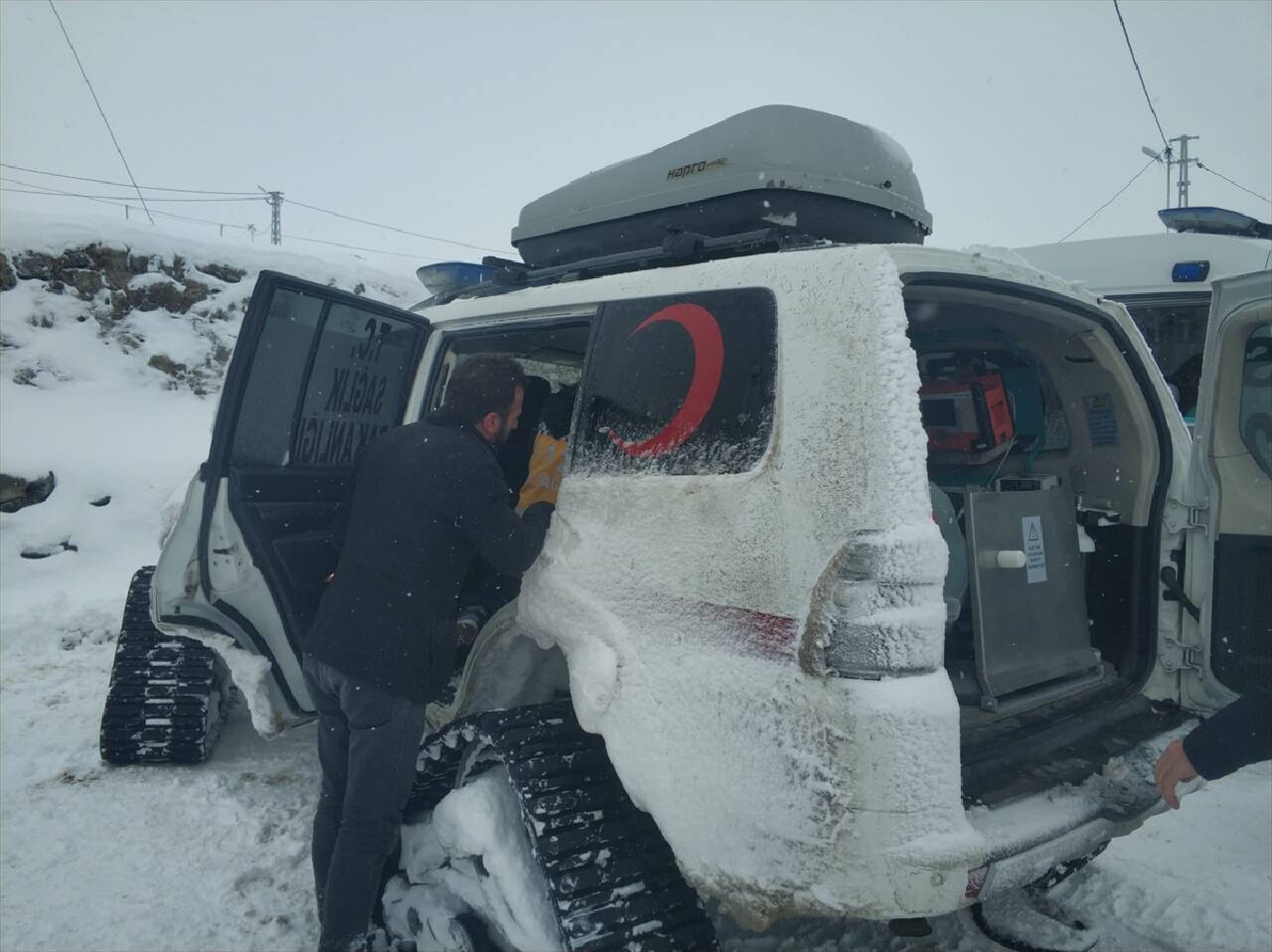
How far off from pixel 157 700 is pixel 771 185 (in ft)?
12.4

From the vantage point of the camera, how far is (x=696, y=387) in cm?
217

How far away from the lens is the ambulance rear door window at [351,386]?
318 centimetres

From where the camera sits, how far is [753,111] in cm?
308

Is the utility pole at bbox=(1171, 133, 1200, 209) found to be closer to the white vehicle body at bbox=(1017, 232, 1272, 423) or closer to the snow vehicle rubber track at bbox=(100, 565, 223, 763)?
the white vehicle body at bbox=(1017, 232, 1272, 423)

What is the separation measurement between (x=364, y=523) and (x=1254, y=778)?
13.8 feet

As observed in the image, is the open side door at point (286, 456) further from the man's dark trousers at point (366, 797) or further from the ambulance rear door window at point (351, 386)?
the man's dark trousers at point (366, 797)

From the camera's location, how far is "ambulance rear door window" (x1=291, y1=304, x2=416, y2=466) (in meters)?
3.18

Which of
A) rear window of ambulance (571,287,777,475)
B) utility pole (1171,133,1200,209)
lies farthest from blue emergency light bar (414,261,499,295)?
utility pole (1171,133,1200,209)

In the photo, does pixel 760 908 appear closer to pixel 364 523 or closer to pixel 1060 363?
pixel 364 523

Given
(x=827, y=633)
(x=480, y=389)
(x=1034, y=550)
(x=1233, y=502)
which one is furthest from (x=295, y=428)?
(x=1233, y=502)

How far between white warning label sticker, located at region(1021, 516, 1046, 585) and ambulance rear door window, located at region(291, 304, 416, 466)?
237 centimetres

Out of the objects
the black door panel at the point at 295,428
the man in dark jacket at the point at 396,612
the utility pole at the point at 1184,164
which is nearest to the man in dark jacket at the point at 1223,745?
the man in dark jacket at the point at 396,612

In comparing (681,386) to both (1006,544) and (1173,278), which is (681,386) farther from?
(1173,278)

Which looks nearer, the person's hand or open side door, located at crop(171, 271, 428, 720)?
the person's hand
